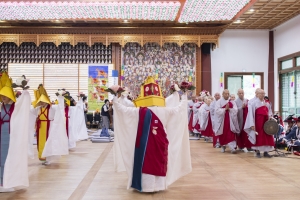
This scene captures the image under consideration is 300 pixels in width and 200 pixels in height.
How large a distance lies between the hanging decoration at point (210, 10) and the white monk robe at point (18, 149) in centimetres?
755

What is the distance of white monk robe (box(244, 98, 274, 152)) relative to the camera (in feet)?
23.1

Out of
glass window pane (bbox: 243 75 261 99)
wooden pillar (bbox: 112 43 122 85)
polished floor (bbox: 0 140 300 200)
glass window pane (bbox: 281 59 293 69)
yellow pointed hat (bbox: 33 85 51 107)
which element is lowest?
polished floor (bbox: 0 140 300 200)

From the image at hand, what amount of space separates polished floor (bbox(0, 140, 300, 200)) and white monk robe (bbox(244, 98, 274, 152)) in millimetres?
302

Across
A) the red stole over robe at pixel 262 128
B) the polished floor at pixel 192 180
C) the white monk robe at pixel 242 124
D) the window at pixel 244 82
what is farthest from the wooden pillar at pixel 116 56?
the red stole over robe at pixel 262 128

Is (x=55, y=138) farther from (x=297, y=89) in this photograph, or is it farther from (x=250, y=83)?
(x=250, y=83)

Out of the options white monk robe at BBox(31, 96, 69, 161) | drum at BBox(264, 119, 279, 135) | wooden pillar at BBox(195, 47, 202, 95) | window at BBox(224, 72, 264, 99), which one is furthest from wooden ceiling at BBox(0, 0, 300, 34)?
white monk robe at BBox(31, 96, 69, 161)

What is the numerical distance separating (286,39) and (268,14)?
1.73 m

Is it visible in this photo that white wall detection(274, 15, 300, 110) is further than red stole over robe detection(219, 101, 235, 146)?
Yes

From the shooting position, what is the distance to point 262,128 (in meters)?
7.05

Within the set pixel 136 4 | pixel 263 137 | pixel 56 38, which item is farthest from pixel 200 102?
pixel 56 38

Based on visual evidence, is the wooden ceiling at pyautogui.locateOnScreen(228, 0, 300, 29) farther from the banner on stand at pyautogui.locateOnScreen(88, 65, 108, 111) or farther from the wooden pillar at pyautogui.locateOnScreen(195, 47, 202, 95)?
the banner on stand at pyautogui.locateOnScreen(88, 65, 108, 111)

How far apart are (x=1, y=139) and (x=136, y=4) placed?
7.82 metres

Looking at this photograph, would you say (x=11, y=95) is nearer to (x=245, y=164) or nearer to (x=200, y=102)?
(x=245, y=164)

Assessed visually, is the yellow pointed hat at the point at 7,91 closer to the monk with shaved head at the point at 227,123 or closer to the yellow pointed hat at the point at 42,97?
the yellow pointed hat at the point at 42,97
